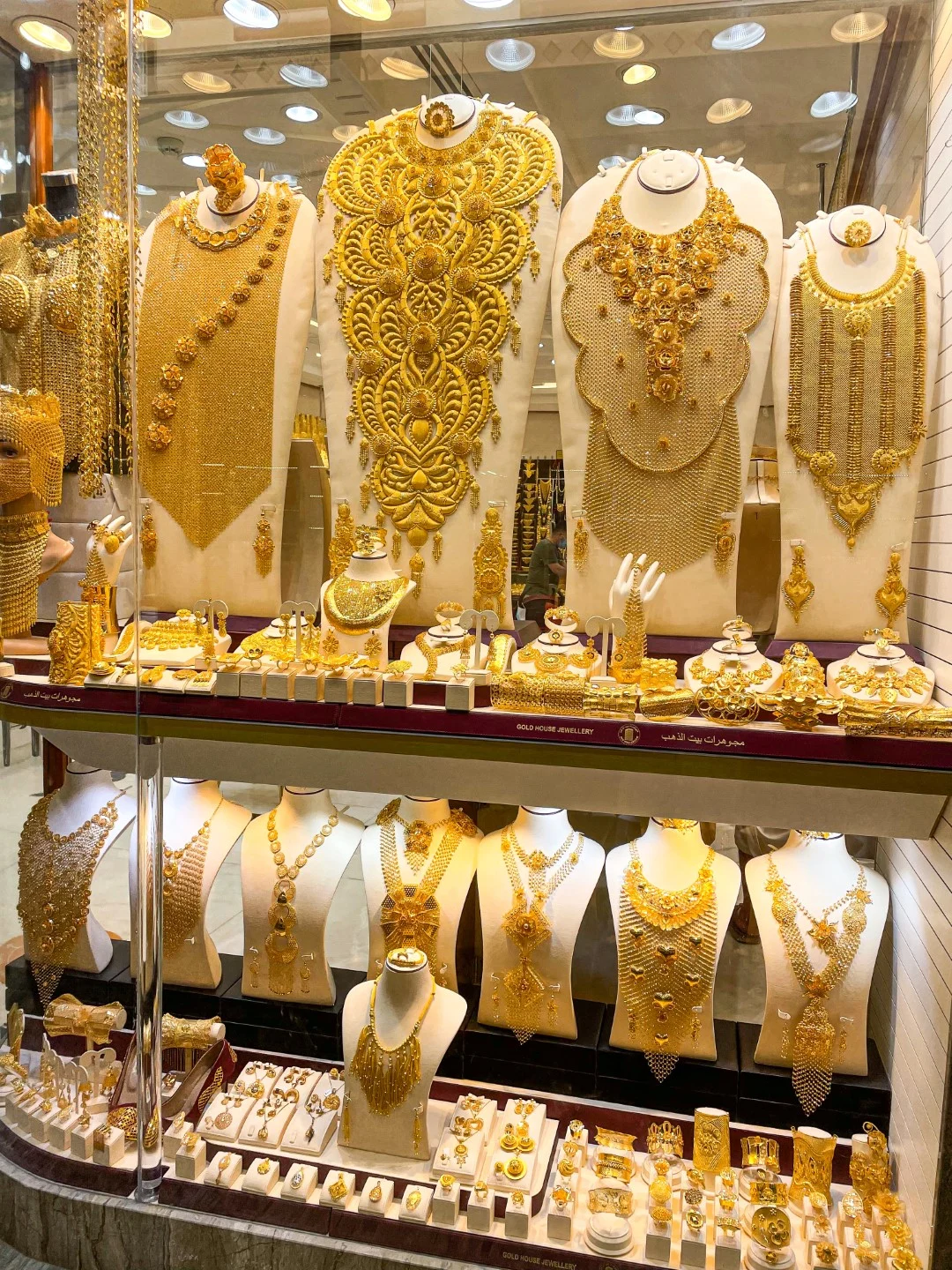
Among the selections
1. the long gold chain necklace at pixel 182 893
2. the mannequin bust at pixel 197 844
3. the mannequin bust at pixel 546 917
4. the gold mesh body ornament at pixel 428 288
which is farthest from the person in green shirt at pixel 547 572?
the long gold chain necklace at pixel 182 893

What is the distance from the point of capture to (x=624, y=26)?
7.12 feet

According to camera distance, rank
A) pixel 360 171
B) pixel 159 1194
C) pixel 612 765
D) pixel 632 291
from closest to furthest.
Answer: pixel 612 765 → pixel 159 1194 → pixel 632 291 → pixel 360 171

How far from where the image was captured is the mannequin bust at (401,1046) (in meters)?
1.97

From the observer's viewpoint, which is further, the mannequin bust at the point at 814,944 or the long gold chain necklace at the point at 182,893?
the long gold chain necklace at the point at 182,893

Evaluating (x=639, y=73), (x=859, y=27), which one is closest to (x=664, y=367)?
(x=639, y=73)

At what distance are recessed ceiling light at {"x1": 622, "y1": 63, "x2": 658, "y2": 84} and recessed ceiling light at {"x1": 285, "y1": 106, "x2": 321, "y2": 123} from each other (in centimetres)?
76

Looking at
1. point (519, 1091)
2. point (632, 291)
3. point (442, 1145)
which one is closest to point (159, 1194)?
point (442, 1145)

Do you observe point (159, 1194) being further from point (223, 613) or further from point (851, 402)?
point (851, 402)

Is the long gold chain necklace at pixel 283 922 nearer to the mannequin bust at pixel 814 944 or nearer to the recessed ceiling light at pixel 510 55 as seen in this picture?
the mannequin bust at pixel 814 944

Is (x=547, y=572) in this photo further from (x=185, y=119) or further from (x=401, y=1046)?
(x=185, y=119)

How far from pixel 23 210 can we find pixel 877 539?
7.08 feet

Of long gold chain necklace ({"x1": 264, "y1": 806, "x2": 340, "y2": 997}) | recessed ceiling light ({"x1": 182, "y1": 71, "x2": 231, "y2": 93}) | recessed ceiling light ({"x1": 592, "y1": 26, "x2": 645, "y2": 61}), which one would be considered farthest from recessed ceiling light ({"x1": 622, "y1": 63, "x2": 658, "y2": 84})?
long gold chain necklace ({"x1": 264, "y1": 806, "x2": 340, "y2": 997})

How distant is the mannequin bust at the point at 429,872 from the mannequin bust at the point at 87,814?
591 mm

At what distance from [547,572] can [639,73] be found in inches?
45.4
